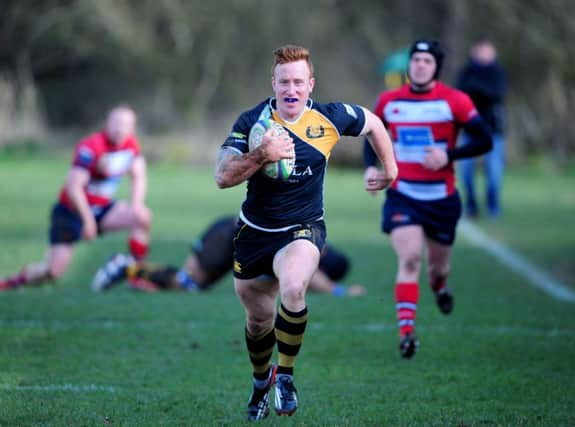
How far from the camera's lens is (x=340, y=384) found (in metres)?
7.06

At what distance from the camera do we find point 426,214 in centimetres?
868

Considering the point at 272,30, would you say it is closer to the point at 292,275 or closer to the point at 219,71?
the point at 219,71

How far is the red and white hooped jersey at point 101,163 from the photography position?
11.9 meters

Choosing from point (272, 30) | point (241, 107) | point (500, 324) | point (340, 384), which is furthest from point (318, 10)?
point (340, 384)

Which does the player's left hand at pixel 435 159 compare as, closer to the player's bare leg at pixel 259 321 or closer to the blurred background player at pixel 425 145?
the blurred background player at pixel 425 145

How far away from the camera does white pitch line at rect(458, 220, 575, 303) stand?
1232cm

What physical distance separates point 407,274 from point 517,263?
21.1 feet

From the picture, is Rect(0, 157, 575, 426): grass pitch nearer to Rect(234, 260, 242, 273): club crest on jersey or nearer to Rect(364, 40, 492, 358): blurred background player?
Rect(234, 260, 242, 273): club crest on jersey

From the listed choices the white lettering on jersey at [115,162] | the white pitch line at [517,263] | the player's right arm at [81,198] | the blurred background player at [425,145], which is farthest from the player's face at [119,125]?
the white pitch line at [517,263]

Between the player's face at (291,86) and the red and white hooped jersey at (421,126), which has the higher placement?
the player's face at (291,86)

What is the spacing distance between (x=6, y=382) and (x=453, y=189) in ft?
12.9

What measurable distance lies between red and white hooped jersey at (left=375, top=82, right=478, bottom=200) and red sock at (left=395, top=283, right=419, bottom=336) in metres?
0.83

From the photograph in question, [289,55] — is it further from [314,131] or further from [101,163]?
[101,163]

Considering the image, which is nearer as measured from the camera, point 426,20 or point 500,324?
point 500,324
